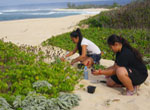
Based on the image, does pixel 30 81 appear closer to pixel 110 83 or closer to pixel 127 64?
pixel 110 83

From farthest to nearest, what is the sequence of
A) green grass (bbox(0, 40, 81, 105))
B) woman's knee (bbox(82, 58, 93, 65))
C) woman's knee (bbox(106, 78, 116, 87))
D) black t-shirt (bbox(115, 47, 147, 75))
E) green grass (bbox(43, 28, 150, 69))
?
green grass (bbox(43, 28, 150, 69)) → woman's knee (bbox(82, 58, 93, 65)) → woman's knee (bbox(106, 78, 116, 87)) → black t-shirt (bbox(115, 47, 147, 75)) → green grass (bbox(0, 40, 81, 105))

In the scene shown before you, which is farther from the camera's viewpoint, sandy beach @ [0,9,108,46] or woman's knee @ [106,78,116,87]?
sandy beach @ [0,9,108,46]

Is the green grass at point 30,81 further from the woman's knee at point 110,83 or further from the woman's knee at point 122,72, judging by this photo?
the woman's knee at point 122,72

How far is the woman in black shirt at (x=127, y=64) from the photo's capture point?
383 centimetres

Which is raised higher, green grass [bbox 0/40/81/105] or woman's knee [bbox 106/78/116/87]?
green grass [bbox 0/40/81/105]

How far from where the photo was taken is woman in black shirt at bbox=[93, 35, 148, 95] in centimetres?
383

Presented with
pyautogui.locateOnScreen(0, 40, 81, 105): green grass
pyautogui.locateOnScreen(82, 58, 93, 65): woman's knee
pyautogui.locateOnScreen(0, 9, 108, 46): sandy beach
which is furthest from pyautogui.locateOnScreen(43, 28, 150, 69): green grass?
pyautogui.locateOnScreen(0, 40, 81, 105): green grass

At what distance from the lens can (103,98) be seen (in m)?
3.85

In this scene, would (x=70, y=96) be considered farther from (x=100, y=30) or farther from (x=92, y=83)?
(x=100, y=30)

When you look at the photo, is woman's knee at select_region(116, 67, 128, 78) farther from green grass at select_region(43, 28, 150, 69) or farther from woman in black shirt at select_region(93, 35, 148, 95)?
green grass at select_region(43, 28, 150, 69)

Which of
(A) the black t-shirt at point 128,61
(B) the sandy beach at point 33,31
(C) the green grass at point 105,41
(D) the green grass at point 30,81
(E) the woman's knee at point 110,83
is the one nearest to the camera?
(D) the green grass at point 30,81

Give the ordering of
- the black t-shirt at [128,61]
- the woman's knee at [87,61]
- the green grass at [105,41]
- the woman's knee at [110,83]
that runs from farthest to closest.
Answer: the green grass at [105,41] → the woman's knee at [87,61] → the woman's knee at [110,83] → the black t-shirt at [128,61]

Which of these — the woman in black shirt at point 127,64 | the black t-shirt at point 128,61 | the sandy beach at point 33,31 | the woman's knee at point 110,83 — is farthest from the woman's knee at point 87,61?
the sandy beach at point 33,31

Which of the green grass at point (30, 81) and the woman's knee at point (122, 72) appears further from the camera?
the woman's knee at point (122, 72)
